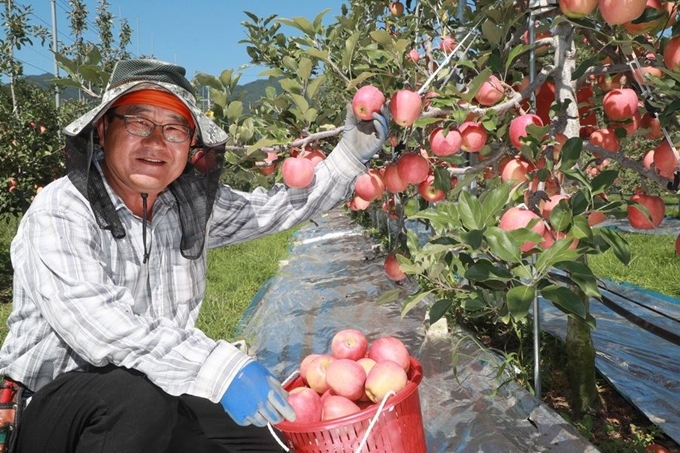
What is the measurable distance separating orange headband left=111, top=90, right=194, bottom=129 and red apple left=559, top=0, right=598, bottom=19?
2.93 feet

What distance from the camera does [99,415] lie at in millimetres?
1129

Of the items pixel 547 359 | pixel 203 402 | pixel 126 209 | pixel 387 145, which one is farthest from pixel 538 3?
pixel 547 359

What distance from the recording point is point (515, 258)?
915mm

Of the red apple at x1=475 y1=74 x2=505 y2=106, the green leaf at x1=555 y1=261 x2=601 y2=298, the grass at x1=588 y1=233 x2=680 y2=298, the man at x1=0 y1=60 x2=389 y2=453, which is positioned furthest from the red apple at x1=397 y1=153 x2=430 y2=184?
the grass at x1=588 y1=233 x2=680 y2=298

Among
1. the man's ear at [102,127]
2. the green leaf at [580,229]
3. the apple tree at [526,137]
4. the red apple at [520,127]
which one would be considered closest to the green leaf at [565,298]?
the apple tree at [526,137]

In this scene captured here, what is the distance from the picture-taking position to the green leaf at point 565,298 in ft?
2.80

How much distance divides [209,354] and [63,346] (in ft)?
1.42

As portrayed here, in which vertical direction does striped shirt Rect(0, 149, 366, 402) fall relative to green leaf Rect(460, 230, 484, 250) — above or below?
below

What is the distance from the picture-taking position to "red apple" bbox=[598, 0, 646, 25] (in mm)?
1067

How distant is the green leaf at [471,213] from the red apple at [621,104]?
63cm

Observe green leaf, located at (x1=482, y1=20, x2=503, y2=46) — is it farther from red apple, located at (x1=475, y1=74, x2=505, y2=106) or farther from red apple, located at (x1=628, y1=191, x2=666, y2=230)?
red apple, located at (x1=628, y1=191, x2=666, y2=230)

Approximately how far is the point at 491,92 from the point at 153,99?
92 centimetres

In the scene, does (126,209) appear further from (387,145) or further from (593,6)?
(593,6)

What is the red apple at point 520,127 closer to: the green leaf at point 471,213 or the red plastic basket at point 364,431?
the green leaf at point 471,213
